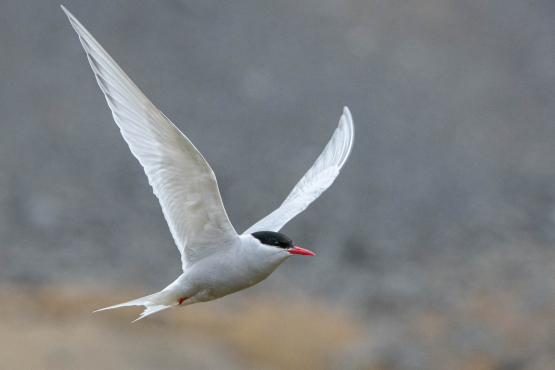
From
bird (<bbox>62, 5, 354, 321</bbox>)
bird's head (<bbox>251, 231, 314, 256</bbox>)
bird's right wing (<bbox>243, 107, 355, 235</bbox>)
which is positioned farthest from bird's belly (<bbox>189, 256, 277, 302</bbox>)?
bird's right wing (<bbox>243, 107, 355, 235</bbox>)

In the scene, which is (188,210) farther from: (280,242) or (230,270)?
(280,242)

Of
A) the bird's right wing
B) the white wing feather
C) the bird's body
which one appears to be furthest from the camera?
the bird's right wing

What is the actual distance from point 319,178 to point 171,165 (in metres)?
1.61

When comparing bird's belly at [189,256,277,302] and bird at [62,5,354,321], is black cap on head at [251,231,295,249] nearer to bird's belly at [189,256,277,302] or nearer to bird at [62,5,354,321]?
bird at [62,5,354,321]

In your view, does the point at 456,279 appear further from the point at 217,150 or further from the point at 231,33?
the point at 231,33

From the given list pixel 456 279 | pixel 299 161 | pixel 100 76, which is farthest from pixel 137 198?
pixel 100 76

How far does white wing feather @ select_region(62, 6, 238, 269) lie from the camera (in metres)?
2.74

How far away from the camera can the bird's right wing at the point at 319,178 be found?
3.83m

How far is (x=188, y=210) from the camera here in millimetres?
3062

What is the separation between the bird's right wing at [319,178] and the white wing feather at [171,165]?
60cm

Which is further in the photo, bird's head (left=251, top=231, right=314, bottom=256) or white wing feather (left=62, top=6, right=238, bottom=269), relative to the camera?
bird's head (left=251, top=231, right=314, bottom=256)

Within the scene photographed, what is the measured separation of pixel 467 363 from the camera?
925cm

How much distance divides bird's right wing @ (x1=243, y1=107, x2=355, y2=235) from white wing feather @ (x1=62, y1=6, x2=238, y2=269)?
1.97ft

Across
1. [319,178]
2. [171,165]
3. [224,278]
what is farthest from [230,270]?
[319,178]
